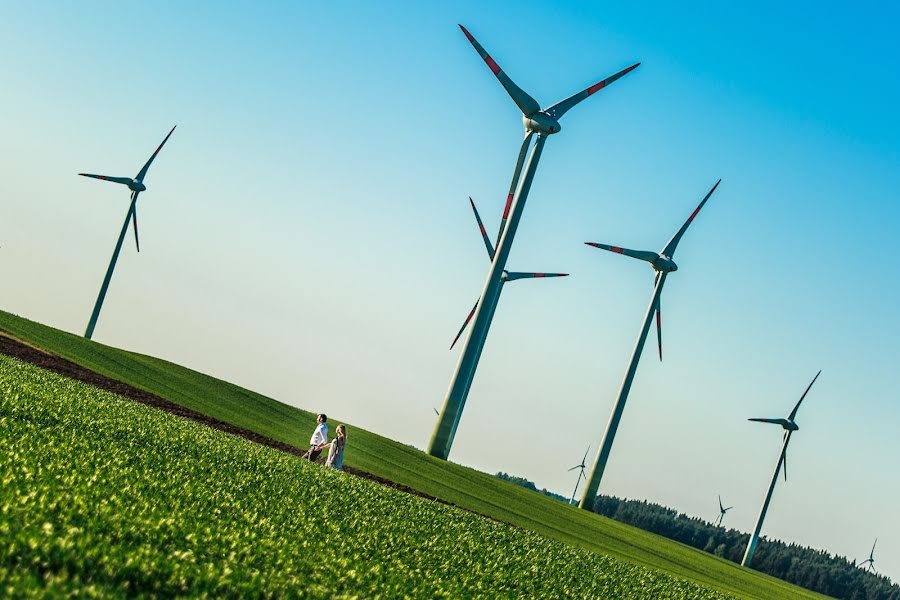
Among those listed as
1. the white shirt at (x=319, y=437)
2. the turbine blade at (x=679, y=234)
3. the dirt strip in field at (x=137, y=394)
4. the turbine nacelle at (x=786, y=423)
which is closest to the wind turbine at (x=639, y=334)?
the turbine blade at (x=679, y=234)

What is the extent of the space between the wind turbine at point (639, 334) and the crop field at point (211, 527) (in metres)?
38.7

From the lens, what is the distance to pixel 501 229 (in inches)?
2405

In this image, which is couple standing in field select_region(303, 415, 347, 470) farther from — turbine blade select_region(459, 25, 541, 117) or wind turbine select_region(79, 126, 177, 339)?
wind turbine select_region(79, 126, 177, 339)

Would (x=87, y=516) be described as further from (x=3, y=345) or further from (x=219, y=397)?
(x=219, y=397)

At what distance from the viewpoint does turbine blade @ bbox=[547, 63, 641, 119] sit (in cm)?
6259

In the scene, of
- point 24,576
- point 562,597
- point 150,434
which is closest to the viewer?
point 24,576

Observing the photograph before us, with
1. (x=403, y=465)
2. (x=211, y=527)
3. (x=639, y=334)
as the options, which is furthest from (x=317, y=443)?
(x=639, y=334)

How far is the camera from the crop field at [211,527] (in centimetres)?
1181

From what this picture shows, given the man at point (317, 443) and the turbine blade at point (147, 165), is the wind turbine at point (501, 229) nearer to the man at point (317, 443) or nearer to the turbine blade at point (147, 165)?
the man at point (317, 443)

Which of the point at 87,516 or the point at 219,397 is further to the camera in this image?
the point at 219,397

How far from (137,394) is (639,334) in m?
45.1

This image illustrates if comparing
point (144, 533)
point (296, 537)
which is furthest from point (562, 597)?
point (144, 533)

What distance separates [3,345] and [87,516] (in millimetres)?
38147

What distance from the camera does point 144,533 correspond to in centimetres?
1363
